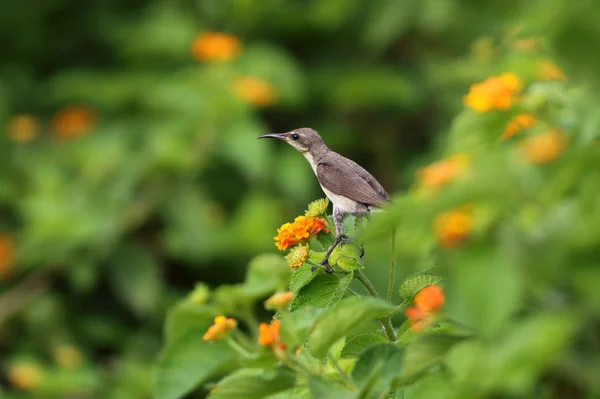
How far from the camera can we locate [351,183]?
1.80 meters

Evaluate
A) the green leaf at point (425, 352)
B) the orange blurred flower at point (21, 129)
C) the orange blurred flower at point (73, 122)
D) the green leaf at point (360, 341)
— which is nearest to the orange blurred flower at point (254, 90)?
the orange blurred flower at point (73, 122)

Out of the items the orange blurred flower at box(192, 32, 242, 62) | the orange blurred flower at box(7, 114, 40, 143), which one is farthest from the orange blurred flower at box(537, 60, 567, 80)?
the orange blurred flower at box(7, 114, 40, 143)

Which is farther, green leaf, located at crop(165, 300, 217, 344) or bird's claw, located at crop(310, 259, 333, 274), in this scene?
green leaf, located at crop(165, 300, 217, 344)

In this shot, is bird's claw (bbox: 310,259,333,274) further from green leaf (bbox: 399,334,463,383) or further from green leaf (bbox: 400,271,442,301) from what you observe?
green leaf (bbox: 399,334,463,383)

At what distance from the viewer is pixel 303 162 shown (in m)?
5.18

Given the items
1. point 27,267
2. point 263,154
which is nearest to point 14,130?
point 27,267

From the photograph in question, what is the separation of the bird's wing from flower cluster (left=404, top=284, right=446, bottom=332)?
36 centimetres

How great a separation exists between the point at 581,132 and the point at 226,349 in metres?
0.66

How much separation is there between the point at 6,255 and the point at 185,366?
11.4 ft

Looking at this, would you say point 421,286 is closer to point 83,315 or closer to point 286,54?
point 83,315

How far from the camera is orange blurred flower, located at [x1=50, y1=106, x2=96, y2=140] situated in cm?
550

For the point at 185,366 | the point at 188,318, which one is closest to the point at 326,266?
the point at 185,366

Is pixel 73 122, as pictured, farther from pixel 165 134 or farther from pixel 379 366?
pixel 379 366

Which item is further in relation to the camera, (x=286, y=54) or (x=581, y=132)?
(x=286, y=54)
